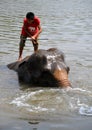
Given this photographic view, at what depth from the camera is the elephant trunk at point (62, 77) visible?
8.39 metres

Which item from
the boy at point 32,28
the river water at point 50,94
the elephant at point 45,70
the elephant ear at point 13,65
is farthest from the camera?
the boy at point 32,28

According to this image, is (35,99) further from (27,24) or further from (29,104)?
(27,24)

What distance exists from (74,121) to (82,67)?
4844mm

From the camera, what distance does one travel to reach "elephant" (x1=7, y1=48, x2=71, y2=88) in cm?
855

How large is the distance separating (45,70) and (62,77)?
1.58ft

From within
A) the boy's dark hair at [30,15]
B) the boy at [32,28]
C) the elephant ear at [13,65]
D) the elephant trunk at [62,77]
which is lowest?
the elephant ear at [13,65]

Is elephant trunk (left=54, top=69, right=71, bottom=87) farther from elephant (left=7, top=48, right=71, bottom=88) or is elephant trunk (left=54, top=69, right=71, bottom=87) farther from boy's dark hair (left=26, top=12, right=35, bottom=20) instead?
boy's dark hair (left=26, top=12, right=35, bottom=20)

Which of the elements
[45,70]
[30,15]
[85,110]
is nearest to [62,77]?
[45,70]

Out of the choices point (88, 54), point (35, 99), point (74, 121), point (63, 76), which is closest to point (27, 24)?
point (88, 54)

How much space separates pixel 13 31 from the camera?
18.1m

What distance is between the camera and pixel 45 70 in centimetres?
877

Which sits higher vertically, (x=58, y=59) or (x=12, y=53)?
(x=58, y=59)

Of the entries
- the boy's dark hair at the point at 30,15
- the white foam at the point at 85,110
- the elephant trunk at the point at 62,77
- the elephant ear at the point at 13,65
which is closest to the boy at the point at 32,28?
the boy's dark hair at the point at 30,15

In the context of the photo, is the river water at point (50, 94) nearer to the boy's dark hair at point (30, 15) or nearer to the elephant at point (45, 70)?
the elephant at point (45, 70)
